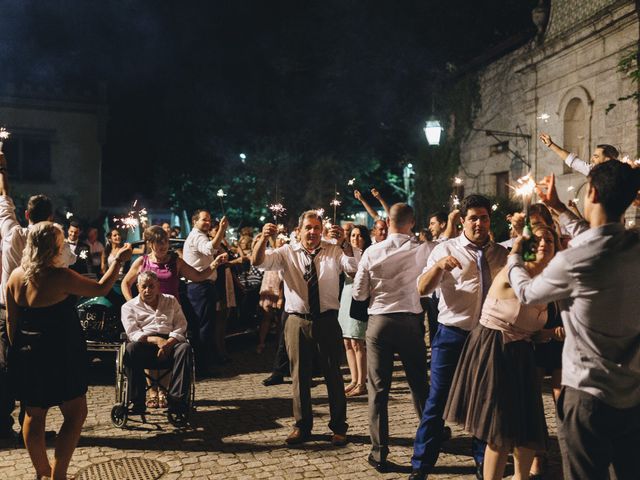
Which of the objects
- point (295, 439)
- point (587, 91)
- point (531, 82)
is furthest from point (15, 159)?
point (295, 439)

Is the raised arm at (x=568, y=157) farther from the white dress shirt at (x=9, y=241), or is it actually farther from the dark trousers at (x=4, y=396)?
the dark trousers at (x=4, y=396)

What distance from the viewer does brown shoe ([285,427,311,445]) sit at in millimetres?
5469

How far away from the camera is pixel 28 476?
187 inches

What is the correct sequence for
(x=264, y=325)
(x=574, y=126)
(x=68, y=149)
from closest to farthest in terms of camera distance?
(x=264, y=325) → (x=574, y=126) → (x=68, y=149)

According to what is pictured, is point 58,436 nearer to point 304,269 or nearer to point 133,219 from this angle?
point 304,269

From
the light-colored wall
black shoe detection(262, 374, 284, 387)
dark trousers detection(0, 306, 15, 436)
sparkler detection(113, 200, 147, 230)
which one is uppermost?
the light-colored wall

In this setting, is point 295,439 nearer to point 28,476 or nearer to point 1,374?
point 28,476

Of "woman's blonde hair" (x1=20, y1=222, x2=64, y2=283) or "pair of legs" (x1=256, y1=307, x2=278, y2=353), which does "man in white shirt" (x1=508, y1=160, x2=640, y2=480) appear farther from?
"pair of legs" (x1=256, y1=307, x2=278, y2=353)

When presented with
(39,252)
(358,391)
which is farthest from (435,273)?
(358,391)

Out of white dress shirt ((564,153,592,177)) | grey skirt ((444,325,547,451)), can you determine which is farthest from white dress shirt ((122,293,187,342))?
white dress shirt ((564,153,592,177))

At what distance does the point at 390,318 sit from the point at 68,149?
25.5 m

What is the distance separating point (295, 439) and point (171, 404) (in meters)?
1.35

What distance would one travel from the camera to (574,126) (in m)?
14.0

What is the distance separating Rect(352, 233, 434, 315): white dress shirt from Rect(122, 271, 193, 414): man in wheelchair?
81.8 inches
